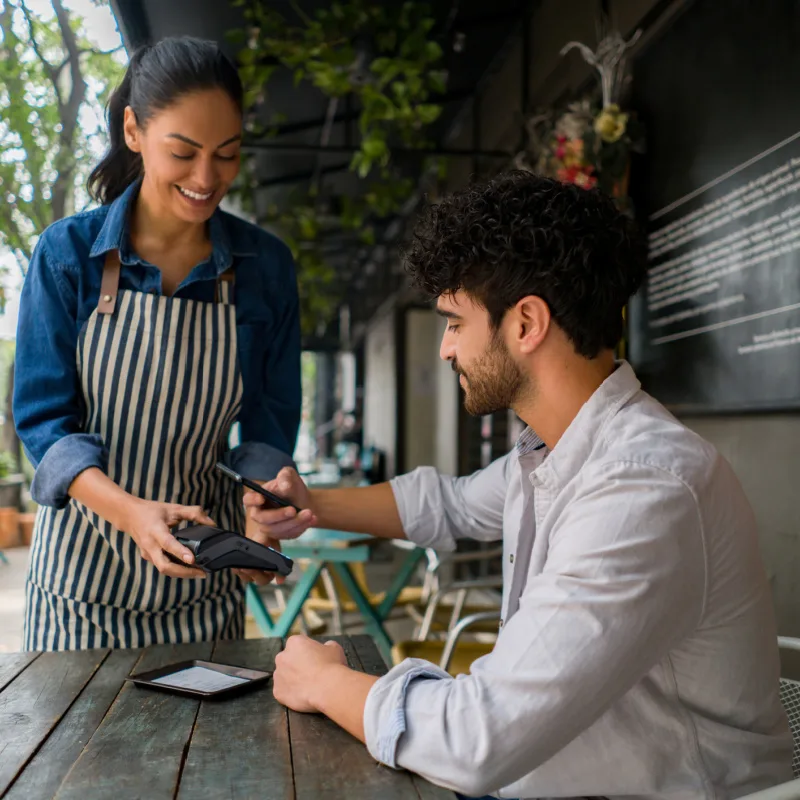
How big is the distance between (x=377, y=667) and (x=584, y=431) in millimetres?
497

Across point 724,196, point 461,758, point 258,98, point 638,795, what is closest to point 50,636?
point 461,758

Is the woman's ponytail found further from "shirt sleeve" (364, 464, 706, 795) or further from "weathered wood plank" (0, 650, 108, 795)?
"shirt sleeve" (364, 464, 706, 795)

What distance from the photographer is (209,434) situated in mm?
1649

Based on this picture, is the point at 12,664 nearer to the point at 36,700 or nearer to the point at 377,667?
the point at 36,700

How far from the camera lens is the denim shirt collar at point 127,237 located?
157cm

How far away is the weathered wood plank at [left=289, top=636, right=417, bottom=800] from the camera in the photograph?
0.91 meters

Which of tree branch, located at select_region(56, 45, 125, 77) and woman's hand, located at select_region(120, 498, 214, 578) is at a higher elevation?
tree branch, located at select_region(56, 45, 125, 77)

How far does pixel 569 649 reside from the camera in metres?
0.93

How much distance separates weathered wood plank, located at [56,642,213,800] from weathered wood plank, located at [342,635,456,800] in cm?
26

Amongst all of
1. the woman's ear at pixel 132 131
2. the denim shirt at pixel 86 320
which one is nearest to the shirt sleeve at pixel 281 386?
the denim shirt at pixel 86 320

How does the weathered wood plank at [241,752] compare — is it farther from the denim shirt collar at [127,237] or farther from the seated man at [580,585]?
the denim shirt collar at [127,237]

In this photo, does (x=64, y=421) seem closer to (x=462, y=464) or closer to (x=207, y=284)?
(x=207, y=284)

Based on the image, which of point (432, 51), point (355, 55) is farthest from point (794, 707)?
point (355, 55)

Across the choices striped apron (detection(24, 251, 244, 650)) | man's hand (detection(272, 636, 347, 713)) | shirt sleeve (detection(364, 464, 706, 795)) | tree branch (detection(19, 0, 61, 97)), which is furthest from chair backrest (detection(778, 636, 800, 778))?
tree branch (detection(19, 0, 61, 97))
